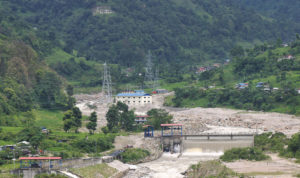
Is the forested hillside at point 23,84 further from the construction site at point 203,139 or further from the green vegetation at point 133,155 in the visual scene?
the green vegetation at point 133,155

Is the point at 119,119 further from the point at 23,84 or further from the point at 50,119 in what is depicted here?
the point at 23,84

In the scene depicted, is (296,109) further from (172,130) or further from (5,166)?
(5,166)

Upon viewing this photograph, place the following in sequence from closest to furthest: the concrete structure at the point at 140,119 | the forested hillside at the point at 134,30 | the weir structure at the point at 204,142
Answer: the weir structure at the point at 204,142 < the concrete structure at the point at 140,119 < the forested hillside at the point at 134,30

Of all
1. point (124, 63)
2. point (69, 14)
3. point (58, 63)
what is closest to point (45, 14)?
point (69, 14)

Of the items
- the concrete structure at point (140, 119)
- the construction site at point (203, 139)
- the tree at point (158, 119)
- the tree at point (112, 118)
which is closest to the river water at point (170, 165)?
the construction site at point (203, 139)

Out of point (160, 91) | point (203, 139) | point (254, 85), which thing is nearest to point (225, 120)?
point (254, 85)

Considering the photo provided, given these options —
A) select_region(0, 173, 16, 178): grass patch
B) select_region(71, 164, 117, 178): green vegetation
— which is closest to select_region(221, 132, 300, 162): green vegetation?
select_region(71, 164, 117, 178): green vegetation
